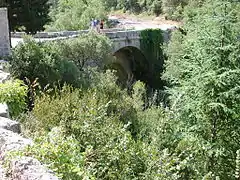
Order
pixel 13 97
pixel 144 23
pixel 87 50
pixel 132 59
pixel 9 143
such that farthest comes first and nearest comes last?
pixel 144 23 → pixel 132 59 → pixel 87 50 → pixel 13 97 → pixel 9 143

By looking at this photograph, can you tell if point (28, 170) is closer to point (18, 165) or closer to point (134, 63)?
point (18, 165)

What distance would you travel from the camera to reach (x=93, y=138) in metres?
5.76

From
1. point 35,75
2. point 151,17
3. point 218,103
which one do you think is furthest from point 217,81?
point 151,17

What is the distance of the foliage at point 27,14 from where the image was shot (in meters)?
17.6

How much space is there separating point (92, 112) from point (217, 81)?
3.56m

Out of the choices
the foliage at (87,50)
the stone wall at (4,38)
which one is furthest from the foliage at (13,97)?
the foliage at (87,50)

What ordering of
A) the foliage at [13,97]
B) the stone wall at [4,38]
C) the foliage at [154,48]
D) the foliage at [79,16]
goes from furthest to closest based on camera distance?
the foliage at [79,16] → the foliage at [154,48] → the stone wall at [4,38] → the foliage at [13,97]

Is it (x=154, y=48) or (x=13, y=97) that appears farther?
(x=154, y=48)

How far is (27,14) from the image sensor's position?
17734mm

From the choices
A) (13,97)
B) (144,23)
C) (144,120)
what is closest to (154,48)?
(144,23)

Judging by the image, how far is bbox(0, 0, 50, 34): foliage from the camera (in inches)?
691

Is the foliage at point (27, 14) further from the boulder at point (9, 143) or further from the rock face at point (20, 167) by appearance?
the rock face at point (20, 167)

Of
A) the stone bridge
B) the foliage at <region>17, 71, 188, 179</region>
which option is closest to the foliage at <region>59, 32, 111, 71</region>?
the stone bridge

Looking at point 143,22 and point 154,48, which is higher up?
point 143,22
